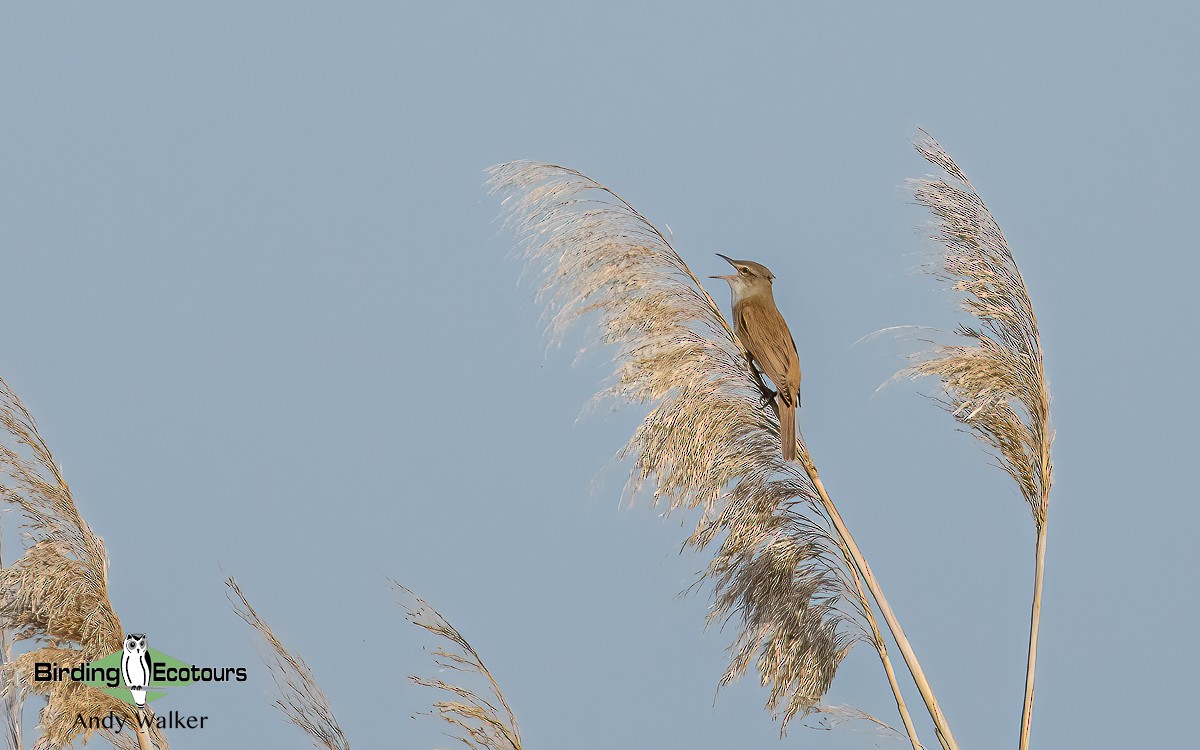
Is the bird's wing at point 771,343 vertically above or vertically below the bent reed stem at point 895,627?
above

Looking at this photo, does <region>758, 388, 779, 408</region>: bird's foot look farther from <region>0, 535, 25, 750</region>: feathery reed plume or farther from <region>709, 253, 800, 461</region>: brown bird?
<region>0, 535, 25, 750</region>: feathery reed plume

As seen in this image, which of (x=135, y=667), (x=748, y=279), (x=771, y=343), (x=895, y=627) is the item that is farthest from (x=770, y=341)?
(x=135, y=667)

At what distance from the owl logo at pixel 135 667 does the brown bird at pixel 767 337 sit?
6.85 feet

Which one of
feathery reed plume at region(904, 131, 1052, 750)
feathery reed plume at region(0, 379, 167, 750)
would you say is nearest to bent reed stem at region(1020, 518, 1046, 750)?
feathery reed plume at region(904, 131, 1052, 750)

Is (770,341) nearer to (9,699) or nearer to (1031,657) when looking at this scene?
(1031,657)

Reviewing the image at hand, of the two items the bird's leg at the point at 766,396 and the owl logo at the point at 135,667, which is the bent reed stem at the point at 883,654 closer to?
the bird's leg at the point at 766,396

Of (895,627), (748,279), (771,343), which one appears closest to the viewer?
(895,627)

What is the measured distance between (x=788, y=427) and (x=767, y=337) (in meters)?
0.68

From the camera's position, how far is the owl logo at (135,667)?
380cm

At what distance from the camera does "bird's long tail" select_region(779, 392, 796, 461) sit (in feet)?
12.1

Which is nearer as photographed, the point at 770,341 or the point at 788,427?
the point at 788,427

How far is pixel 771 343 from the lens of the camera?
14.3ft

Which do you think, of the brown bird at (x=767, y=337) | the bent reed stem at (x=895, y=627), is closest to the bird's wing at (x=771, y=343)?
the brown bird at (x=767, y=337)

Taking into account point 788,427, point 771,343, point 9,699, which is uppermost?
point 771,343
